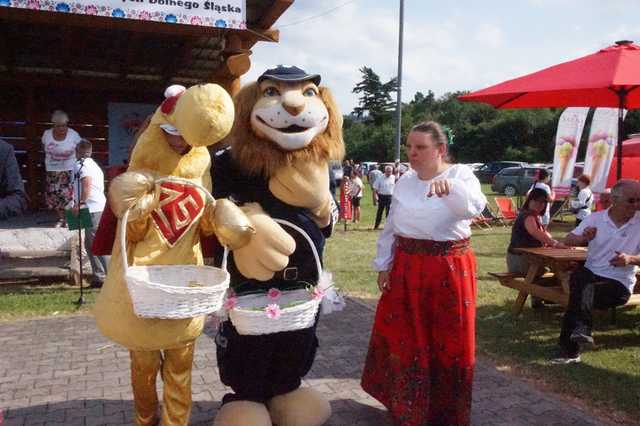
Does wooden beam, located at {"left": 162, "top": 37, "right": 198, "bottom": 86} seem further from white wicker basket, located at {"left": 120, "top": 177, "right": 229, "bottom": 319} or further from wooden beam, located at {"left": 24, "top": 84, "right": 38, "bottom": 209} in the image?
white wicker basket, located at {"left": 120, "top": 177, "right": 229, "bottom": 319}

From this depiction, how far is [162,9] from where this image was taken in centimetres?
618

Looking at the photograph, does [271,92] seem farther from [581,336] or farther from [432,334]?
[581,336]

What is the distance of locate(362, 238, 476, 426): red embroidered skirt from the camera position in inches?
123

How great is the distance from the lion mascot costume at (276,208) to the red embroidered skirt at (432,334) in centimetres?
50

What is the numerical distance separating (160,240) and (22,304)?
4242mm

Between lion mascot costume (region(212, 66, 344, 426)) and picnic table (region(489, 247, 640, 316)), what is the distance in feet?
10.1

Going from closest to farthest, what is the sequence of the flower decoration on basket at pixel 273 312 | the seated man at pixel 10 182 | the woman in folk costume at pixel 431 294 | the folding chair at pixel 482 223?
the flower decoration on basket at pixel 273 312, the seated man at pixel 10 182, the woman in folk costume at pixel 431 294, the folding chair at pixel 482 223

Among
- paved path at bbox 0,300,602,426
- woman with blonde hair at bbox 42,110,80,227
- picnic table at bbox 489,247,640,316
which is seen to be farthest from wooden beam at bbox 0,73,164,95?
picnic table at bbox 489,247,640,316

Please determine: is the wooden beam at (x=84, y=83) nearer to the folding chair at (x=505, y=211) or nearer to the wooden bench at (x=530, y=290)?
the wooden bench at (x=530, y=290)

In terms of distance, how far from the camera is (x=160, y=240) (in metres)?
2.70

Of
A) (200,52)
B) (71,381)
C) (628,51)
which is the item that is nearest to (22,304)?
(71,381)

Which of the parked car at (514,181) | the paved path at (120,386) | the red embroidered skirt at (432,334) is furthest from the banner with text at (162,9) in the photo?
the parked car at (514,181)

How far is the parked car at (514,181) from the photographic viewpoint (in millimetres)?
25945

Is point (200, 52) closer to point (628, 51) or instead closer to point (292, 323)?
point (628, 51)
